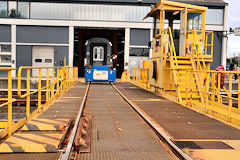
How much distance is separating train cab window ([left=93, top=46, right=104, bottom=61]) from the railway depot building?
22.1 feet

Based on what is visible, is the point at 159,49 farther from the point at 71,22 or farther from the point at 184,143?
the point at 71,22

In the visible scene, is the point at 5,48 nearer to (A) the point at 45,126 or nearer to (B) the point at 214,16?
(B) the point at 214,16

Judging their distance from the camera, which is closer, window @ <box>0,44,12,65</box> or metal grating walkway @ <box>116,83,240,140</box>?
metal grating walkway @ <box>116,83,240,140</box>

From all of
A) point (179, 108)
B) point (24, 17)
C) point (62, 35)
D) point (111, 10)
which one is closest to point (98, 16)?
point (111, 10)

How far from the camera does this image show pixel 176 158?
4.36 m

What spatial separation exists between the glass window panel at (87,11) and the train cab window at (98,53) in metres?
7.55

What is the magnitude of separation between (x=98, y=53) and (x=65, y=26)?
314 inches

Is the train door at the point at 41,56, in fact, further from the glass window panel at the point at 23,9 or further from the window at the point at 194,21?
the window at the point at 194,21

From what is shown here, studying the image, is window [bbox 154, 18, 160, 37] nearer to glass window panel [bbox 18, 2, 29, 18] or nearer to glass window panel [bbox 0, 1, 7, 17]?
glass window panel [bbox 18, 2, 29, 18]

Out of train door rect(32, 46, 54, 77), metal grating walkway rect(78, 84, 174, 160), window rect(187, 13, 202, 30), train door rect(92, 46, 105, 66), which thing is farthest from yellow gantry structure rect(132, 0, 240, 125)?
train door rect(32, 46, 54, 77)

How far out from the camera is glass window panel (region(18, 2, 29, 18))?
2752 cm

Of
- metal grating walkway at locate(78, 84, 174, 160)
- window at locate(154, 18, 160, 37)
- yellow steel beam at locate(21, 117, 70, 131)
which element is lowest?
metal grating walkway at locate(78, 84, 174, 160)

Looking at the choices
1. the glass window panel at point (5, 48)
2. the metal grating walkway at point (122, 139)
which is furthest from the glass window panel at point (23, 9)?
the metal grating walkway at point (122, 139)

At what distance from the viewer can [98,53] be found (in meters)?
22.0
